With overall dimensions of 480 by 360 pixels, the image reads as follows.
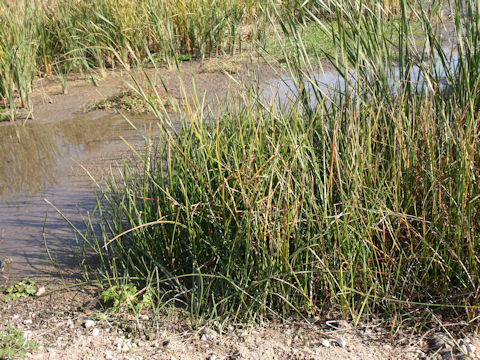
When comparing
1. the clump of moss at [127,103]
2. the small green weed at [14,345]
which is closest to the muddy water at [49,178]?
the clump of moss at [127,103]

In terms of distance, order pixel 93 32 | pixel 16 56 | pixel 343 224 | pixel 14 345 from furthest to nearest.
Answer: pixel 93 32
pixel 16 56
pixel 343 224
pixel 14 345

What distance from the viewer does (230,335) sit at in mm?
2340

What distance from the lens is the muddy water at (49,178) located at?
3.41 m

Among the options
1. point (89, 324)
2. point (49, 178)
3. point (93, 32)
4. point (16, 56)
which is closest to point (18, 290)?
point (89, 324)

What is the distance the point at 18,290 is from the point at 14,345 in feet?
2.35

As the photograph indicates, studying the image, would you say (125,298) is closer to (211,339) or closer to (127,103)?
(211,339)

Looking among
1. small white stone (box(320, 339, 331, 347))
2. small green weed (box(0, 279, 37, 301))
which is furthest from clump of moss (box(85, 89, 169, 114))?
small white stone (box(320, 339, 331, 347))

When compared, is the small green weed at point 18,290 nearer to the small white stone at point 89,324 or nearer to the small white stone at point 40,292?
the small white stone at point 40,292

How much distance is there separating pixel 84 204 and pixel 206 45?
500cm

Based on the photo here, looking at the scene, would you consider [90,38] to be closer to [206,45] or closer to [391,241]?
[206,45]

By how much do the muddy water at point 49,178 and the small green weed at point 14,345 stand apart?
2.59 feet

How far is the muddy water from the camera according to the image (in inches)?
134

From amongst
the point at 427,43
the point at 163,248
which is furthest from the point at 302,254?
the point at 427,43

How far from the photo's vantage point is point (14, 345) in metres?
2.18
